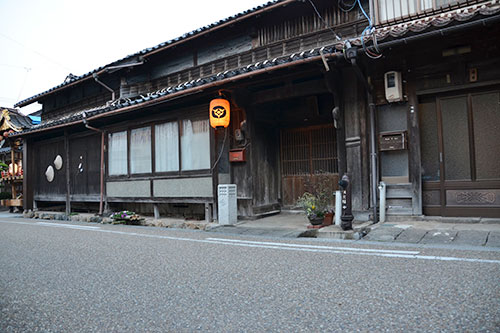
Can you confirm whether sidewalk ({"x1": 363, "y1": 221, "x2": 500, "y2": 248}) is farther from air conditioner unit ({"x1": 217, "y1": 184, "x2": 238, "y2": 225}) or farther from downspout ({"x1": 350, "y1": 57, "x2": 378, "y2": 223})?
air conditioner unit ({"x1": 217, "y1": 184, "x2": 238, "y2": 225})

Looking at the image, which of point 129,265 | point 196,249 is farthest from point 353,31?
point 129,265

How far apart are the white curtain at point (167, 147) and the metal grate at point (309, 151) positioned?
11.7 feet

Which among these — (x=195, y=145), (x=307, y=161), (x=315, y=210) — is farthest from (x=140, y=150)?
(x=315, y=210)

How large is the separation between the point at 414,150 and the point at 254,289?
19.5 ft

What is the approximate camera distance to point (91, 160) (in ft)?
50.9

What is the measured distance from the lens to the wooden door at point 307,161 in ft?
35.9

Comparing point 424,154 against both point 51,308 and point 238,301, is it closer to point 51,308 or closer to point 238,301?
point 238,301

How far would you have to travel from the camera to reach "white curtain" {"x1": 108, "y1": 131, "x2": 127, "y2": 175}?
14.0m

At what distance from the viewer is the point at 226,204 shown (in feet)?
33.0

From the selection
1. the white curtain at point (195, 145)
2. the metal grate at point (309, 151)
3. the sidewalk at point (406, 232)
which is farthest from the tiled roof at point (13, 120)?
the sidewalk at point (406, 232)

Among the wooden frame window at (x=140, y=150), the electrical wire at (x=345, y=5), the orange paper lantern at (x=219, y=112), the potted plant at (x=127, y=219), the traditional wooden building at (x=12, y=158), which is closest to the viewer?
the electrical wire at (x=345, y=5)

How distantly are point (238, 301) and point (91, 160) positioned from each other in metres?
13.7

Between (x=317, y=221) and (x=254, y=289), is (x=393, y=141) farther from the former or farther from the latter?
(x=254, y=289)

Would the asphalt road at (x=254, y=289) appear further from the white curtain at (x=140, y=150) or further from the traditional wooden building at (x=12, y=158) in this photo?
the traditional wooden building at (x=12, y=158)
